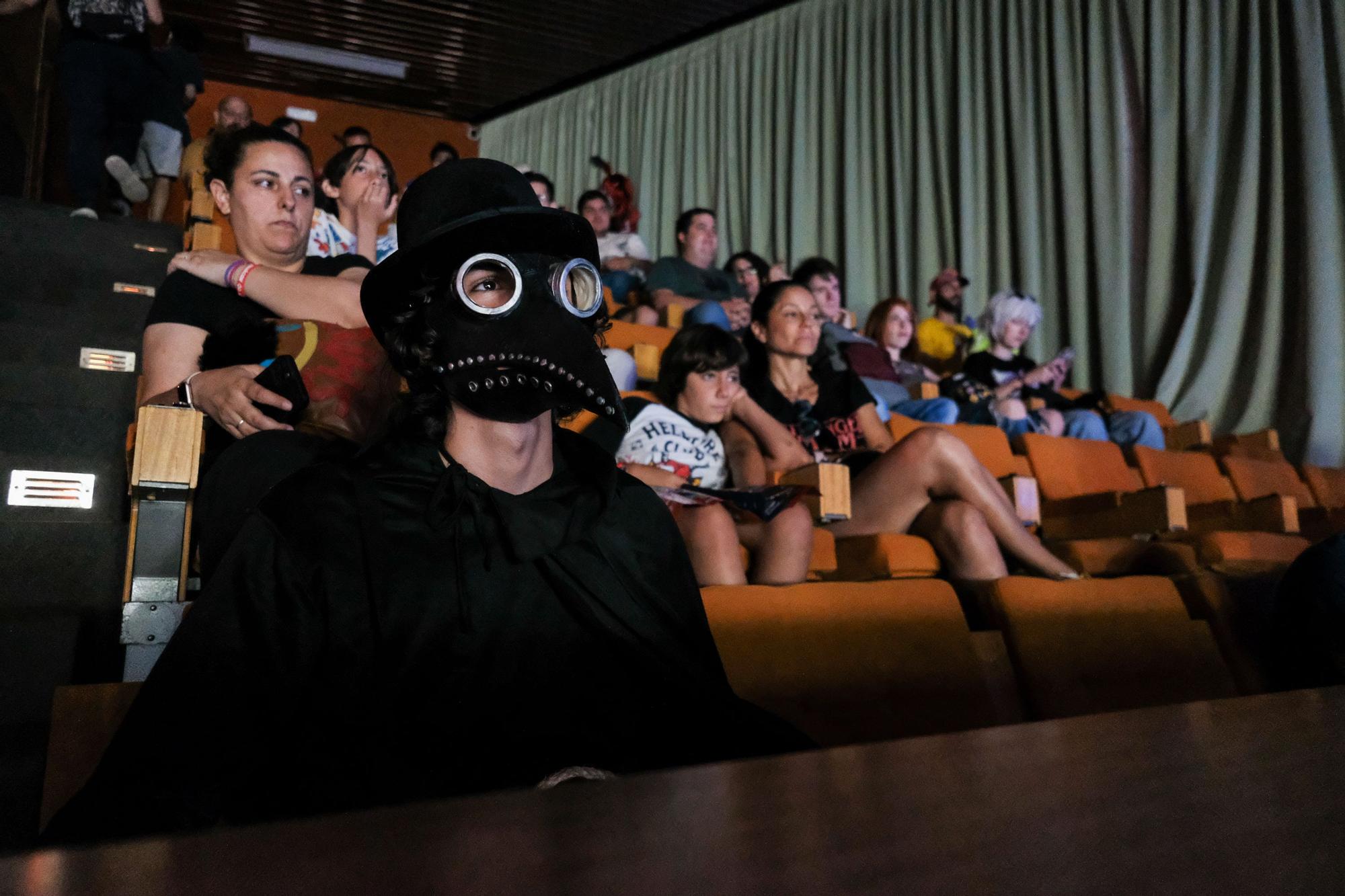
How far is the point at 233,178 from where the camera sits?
168cm

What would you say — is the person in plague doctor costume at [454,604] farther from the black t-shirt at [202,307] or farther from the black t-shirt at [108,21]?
the black t-shirt at [108,21]

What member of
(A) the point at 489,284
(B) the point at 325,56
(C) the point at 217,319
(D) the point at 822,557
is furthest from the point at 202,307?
(B) the point at 325,56

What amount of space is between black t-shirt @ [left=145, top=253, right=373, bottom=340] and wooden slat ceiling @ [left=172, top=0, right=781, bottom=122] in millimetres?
4625

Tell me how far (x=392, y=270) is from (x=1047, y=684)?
110 centimetres

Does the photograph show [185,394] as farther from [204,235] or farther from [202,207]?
[202,207]

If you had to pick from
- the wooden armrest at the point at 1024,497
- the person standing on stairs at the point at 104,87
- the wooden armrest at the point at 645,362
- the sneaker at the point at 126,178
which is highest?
the person standing on stairs at the point at 104,87

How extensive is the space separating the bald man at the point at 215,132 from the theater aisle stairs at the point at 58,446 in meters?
0.24

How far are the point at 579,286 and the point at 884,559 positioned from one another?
A: 3.85 feet

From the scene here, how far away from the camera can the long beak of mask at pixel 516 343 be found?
3.04 feet

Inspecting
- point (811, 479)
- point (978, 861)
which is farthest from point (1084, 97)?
point (978, 861)

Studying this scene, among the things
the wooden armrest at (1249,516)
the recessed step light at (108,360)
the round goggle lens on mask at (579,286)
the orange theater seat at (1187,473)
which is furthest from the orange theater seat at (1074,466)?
the recessed step light at (108,360)

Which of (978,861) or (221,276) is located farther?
(221,276)

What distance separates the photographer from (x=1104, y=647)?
157 cm

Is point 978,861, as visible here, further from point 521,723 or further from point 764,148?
point 764,148
